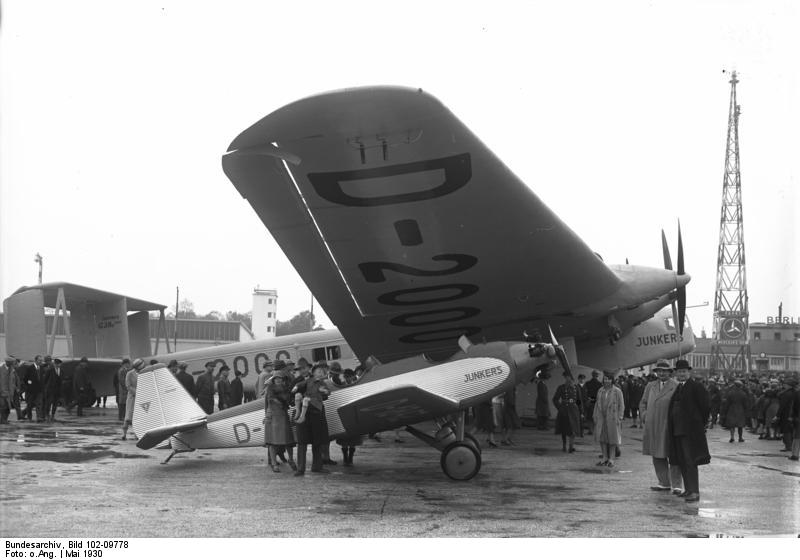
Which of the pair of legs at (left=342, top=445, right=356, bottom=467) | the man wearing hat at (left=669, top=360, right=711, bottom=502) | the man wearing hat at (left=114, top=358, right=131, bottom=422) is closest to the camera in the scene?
the man wearing hat at (left=669, top=360, right=711, bottom=502)

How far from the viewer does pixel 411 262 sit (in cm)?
1061

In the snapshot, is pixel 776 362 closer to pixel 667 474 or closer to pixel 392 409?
pixel 667 474

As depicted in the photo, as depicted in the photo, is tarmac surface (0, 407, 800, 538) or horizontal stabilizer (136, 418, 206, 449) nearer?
tarmac surface (0, 407, 800, 538)

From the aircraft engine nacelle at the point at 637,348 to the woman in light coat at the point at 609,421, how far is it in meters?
4.88

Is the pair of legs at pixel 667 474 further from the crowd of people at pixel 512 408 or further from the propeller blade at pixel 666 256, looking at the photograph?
the propeller blade at pixel 666 256

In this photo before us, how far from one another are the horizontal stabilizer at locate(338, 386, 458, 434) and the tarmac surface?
2.43ft

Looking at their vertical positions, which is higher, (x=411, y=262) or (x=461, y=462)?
(x=411, y=262)

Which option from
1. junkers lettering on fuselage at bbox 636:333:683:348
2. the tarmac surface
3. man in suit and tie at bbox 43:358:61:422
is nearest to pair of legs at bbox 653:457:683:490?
the tarmac surface

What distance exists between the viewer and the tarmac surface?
630 cm

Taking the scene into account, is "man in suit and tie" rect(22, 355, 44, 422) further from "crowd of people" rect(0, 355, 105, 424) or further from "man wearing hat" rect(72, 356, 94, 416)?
"man wearing hat" rect(72, 356, 94, 416)

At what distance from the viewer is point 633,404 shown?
2170cm

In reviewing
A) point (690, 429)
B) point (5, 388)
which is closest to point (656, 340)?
point (690, 429)

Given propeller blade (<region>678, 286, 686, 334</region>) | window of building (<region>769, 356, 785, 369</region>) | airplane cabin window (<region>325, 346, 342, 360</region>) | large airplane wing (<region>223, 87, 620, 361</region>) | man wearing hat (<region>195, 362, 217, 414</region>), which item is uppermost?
Result: large airplane wing (<region>223, 87, 620, 361</region>)

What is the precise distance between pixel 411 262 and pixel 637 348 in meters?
8.30
